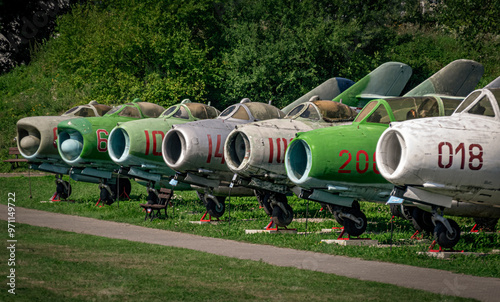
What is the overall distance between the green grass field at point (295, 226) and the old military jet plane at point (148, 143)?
1.16 metres

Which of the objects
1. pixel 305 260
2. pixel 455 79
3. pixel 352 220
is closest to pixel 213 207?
pixel 352 220

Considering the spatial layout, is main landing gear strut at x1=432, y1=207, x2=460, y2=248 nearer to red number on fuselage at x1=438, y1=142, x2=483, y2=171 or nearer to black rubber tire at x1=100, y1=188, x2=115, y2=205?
red number on fuselage at x1=438, y1=142, x2=483, y2=171

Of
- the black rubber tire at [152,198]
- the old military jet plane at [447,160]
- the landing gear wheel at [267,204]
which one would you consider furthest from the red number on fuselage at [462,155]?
the black rubber tire at [152,198]

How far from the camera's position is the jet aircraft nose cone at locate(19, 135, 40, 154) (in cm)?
2317

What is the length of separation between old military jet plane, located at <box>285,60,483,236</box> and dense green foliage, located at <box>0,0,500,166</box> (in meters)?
19.1

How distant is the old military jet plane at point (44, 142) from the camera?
74.7ft

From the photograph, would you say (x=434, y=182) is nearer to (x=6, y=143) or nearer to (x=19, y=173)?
(x=19, y=173)

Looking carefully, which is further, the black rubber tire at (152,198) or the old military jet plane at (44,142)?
the old military jet plane at (44,142)

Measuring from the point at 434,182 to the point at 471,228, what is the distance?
6.18m

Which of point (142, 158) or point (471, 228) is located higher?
point (142, 158)

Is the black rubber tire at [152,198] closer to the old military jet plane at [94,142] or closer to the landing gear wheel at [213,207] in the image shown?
the old military jet plane at [94,142]

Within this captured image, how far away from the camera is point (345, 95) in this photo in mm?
25141

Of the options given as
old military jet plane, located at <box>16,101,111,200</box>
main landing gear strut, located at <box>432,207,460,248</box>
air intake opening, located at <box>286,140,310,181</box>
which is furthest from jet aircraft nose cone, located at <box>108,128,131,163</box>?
main landing gear strut, located at <box>432,207,460,248</box>

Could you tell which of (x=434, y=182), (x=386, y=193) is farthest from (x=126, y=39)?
(x=434, y=182)
